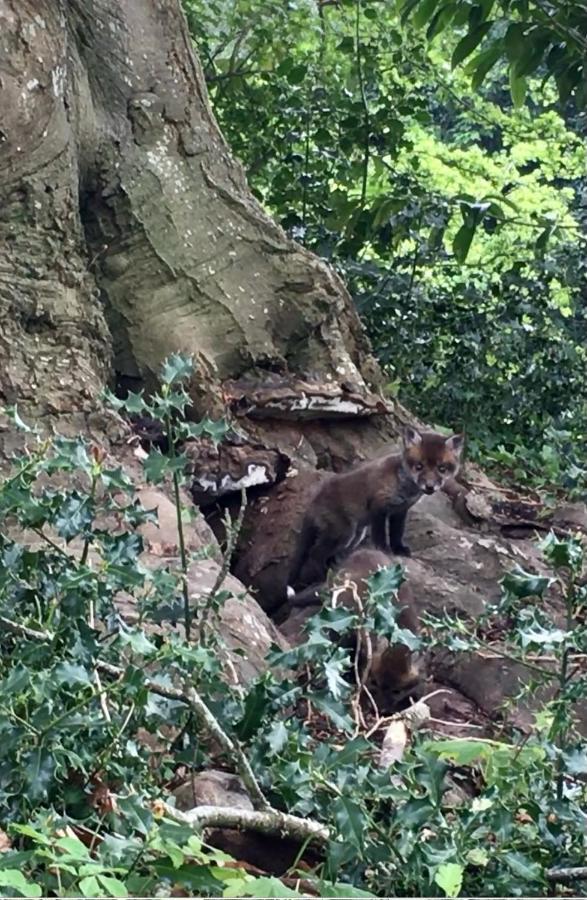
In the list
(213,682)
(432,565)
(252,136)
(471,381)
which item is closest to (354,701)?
(213,682)

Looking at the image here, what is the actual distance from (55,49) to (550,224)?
7.68ft

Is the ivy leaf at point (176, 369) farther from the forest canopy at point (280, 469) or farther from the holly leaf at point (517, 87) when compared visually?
the holly leaf at point (517, 87)

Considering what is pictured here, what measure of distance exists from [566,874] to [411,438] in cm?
392

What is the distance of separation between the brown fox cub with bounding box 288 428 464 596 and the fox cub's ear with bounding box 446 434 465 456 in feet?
0.18

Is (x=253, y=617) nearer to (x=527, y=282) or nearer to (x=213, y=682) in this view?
(x=213, y=682)

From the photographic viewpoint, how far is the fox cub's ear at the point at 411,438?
652 cm

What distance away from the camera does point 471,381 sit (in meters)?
8.47

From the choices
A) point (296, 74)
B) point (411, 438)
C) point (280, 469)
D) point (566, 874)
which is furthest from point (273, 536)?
point (296, 74)

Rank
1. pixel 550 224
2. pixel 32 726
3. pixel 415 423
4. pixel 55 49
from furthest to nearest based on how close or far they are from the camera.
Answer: pixel 415 423 < pixel 55 49 < pixel 550 224 < pixel 32 726

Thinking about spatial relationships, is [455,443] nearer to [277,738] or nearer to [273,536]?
[273,536]

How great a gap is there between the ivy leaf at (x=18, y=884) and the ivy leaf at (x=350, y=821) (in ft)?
2.07

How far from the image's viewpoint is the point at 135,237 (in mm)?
6250

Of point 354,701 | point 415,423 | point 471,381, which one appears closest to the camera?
point 354,701

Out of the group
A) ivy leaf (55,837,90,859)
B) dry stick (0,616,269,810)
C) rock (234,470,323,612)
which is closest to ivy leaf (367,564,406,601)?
dry stick (0,616,269,810)
